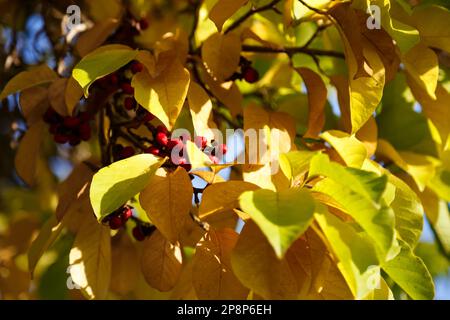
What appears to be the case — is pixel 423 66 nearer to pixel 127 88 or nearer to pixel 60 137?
pixel 127 88

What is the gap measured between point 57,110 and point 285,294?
60cm

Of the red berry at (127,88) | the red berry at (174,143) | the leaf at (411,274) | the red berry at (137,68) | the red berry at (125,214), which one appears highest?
→ the red berry at (137,68)

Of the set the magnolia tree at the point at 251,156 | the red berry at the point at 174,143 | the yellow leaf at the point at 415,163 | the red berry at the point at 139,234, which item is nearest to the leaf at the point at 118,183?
the magnolia tree at the point at 251,156

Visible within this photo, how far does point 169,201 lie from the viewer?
1.06 metres

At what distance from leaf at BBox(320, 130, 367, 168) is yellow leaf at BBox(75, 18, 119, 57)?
61 centimetres

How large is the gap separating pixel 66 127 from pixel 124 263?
1.30 feet

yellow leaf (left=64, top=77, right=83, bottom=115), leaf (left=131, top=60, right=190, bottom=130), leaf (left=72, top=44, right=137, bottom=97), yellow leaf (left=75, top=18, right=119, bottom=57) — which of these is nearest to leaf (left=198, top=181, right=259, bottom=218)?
leaf (left=131, top=60, right=190, bottom=130)

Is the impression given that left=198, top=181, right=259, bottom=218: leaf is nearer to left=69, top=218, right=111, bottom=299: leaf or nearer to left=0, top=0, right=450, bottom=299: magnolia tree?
left=0, top=0, right=450, bottom=299: magnolia tree

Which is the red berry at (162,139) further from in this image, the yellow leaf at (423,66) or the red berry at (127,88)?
the yellow leaf at (423,66)

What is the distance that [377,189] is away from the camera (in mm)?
848

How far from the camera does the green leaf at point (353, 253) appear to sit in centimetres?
85

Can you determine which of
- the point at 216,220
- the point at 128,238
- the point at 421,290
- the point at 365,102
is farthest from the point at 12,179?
the point at 421,290

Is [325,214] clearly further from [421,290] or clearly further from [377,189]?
[421,290]
